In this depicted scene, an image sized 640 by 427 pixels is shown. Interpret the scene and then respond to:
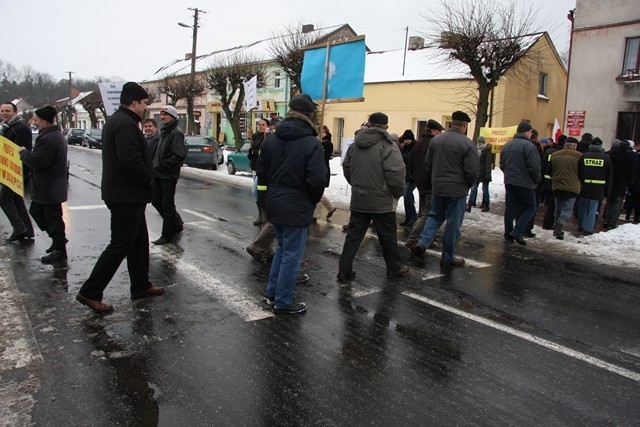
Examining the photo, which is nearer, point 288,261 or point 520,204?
point 288,261

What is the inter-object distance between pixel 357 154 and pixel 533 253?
3627mm

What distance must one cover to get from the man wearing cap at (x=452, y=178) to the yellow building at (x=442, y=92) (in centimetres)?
1883

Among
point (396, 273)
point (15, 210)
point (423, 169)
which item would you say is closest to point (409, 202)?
point (423, 169)

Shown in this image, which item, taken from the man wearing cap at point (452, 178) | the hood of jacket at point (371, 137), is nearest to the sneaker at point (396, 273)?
the man wearing cap at point (452, 178)

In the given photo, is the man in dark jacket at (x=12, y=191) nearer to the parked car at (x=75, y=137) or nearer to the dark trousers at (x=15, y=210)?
the dark trousers at (x=15, y=210)

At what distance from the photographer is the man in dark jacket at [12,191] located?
21.5 ft

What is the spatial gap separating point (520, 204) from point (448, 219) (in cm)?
227

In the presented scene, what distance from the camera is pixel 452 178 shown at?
6.27 metres

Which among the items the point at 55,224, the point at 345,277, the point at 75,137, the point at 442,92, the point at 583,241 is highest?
the point at 442,92

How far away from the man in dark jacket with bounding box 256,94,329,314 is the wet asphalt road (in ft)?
1.29

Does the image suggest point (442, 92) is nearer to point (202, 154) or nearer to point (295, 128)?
point (202, 154)

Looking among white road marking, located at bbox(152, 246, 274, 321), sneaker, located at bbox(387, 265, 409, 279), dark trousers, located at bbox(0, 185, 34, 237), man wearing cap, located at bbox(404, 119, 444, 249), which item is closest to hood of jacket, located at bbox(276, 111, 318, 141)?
white road marking, located at bbox(152, 246, 274, 321)

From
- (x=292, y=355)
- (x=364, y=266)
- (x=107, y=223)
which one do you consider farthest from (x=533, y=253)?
(x=107, y=223)

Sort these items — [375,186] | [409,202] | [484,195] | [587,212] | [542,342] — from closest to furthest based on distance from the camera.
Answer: [542,342] → [375,186] → [587,212] → [409,202] → [484,195]
